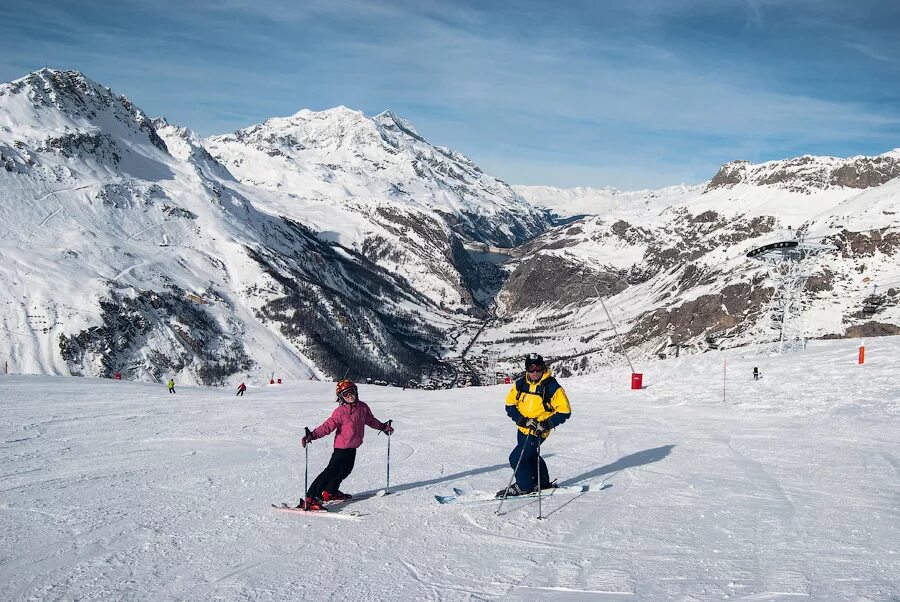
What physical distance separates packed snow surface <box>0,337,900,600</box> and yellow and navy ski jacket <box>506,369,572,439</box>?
4.92 feet

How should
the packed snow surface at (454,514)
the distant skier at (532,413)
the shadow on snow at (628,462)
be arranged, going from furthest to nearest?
the shadow on snow at (628,462) → the distant skier at (532,413) → the packed snow surface at (454,514)

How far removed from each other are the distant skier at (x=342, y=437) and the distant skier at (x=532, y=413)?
94.3 inches

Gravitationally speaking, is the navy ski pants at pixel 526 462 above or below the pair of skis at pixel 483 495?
above

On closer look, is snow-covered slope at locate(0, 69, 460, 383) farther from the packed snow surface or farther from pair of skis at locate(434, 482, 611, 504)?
pair of skis at locate(434, 482, 611, 504)

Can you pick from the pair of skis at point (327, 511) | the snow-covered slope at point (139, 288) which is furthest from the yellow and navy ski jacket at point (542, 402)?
the snow-covered slope at point (139, 288)

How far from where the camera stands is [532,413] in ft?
36.2

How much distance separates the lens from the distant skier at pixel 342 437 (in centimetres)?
1102

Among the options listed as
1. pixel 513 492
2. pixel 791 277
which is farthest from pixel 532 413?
pixel 791 277

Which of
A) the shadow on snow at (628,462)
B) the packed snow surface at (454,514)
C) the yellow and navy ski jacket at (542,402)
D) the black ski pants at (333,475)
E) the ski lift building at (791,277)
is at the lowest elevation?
the shadow on snow at (628,462)

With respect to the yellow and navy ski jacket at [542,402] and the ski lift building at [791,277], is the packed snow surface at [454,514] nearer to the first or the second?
the yellow and navy ski jacket at [542,402]

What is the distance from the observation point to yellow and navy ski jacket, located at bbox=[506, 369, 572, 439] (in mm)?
10874

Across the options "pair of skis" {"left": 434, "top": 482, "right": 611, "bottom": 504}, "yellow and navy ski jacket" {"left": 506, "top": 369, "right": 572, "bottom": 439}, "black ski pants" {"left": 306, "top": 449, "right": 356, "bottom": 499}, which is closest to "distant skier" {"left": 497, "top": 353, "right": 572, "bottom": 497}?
"yellow and navy ski jacket" {"left": 506, "top": 369, "right": 572, "bottom": 439}

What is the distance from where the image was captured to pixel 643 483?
513 inches

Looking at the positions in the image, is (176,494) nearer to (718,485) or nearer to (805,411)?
(718,485)
